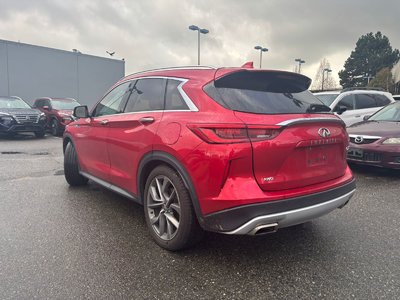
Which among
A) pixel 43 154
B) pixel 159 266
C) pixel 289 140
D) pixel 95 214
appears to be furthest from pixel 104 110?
pixel 43 154

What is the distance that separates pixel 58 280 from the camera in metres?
2.56

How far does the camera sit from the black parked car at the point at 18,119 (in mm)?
11711

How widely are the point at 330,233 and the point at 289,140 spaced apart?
146cm

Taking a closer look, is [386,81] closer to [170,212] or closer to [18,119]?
[18,119]

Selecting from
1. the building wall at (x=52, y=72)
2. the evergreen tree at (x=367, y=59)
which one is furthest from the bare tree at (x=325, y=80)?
the building wall at (x=52, y=72)

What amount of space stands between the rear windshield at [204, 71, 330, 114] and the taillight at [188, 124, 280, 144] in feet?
0.63

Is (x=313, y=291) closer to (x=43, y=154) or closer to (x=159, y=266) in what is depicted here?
(x=159, y=266)

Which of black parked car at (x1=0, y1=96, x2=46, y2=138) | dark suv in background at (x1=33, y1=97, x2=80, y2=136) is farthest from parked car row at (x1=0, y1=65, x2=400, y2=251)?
dark suv in background at (x1=33, y1=97, x2=80, y2=136)

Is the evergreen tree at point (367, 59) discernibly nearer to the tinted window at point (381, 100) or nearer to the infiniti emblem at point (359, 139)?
the tinted window at point (381, 100)

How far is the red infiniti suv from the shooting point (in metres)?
2.50

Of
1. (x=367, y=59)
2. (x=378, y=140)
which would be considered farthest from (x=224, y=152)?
(x=367, y=59)

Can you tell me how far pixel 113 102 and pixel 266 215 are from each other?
8.37ft

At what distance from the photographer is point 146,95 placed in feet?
11.6

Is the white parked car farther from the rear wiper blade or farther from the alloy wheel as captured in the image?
the alloy wheel
